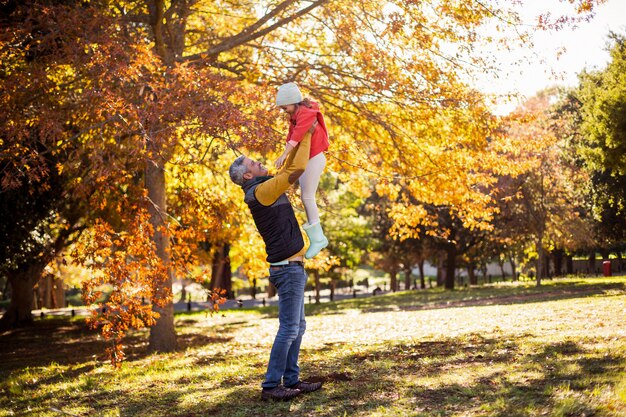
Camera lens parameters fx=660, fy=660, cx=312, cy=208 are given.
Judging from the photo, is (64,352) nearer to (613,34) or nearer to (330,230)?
(330,230)

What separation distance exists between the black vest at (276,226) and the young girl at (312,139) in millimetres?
155

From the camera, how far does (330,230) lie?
36.4 metres

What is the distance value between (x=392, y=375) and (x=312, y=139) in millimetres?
2860

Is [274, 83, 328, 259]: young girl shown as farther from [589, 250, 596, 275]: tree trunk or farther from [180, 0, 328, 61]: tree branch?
[589, 250, 596, 275]: tree trunk

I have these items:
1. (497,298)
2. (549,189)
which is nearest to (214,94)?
(497,298)

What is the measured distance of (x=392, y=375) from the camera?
7.27m

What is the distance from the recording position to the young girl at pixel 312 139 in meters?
6.01

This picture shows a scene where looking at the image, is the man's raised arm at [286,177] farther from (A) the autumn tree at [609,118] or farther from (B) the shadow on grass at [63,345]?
(A) the autumn tree at [609,118]

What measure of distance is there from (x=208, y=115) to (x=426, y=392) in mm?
4910

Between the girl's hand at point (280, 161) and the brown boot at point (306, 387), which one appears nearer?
the girl's hand at point (280, 161)

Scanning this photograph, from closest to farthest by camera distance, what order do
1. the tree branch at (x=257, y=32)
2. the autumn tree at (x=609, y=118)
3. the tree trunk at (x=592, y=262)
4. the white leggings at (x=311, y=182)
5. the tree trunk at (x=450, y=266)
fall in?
the white leggings at (x=311, y=182) → the tree branch at (x=257, y=32) → the autumn tree at (x=609, y=118) → the tree trunk at (x=450, y=266) → the tree trunk at (x=592, y=262)

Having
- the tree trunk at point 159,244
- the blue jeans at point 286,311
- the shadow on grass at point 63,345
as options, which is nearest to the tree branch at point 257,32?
the tree trunk at point 159,244

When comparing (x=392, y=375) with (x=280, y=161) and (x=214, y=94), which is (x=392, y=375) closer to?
(x=280, y=161)

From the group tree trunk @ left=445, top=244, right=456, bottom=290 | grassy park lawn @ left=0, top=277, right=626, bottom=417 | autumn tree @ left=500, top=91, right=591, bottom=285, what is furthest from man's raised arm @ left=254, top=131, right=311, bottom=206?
tree trunk @ left=445, top=244, right=456, bottom=290
